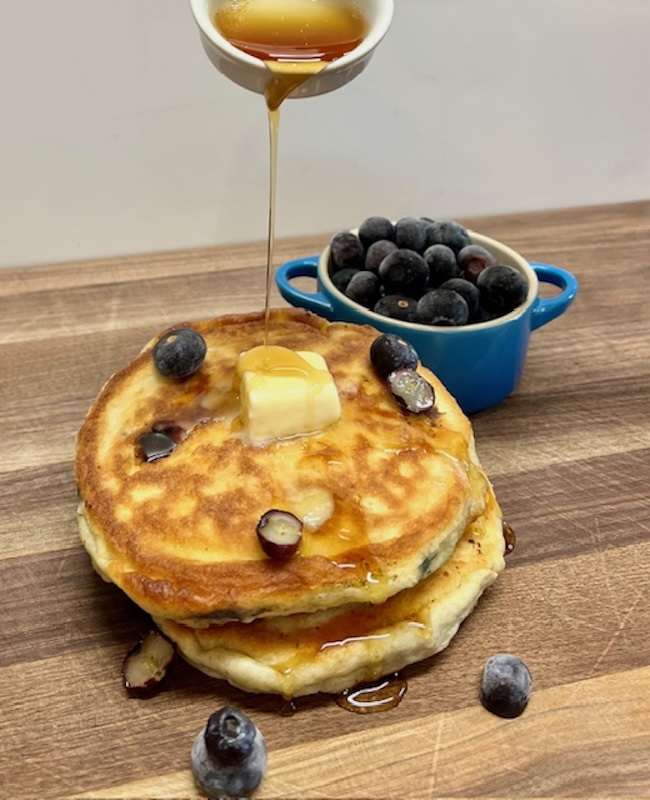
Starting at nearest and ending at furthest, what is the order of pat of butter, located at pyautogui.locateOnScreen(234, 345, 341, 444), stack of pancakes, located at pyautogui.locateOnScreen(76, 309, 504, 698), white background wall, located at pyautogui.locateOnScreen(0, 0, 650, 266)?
stack of pancakes, located at pyautogui.locateOnScreen(76, 309, 504, 698)
pat of butter, located at pyautogui.locateOnScreen(234, 345, 341, 444)
white background wall, located at pyautogui.locateOnScreen(0, 0, 650, 266)

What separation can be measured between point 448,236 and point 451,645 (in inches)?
34.6

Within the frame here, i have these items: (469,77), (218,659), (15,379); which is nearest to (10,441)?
(15,379)

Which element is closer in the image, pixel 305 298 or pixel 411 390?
pixel 411 390

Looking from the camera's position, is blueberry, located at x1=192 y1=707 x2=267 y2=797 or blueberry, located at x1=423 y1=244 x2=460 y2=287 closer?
blueberry, located at x1=192 y1=707 x2=267 y2=797

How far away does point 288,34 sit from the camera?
142 centimetres

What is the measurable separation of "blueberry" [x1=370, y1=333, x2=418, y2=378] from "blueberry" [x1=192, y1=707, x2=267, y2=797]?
0.62 metres

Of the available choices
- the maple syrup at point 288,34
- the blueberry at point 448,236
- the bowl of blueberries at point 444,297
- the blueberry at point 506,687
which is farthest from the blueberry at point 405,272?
the blueberry at point 506,687

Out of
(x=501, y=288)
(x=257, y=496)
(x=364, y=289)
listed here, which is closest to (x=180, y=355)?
(x=257, y=496)

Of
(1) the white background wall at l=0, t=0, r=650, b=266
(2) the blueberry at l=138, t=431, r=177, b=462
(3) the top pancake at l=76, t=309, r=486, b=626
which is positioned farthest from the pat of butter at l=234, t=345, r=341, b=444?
(1) the white background wall at l=0, t=0, r=650, b=266

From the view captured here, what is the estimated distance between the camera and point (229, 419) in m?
1.42

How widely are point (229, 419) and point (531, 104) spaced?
1696 mm

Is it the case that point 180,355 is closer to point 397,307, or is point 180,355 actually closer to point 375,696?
point 397,307

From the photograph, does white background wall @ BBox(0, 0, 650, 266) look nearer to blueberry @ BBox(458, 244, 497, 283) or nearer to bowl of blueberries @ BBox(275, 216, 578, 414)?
bowl of blueberries @ BBox(275, 216, 578, 414)

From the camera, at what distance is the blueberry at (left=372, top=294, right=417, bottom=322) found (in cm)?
173
